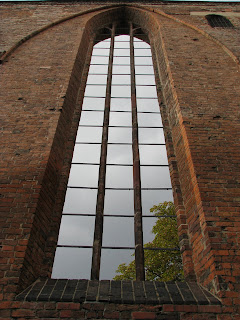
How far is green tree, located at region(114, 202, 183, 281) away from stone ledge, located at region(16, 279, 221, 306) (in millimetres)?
623

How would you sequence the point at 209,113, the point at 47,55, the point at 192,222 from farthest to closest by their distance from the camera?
the point at 47,55
the point at 209,113
the point at 192,222

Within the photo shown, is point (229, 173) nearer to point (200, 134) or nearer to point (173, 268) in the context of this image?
point (200, 134)

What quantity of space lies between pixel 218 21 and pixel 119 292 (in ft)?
28.6

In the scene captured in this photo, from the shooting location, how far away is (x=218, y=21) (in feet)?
28.3

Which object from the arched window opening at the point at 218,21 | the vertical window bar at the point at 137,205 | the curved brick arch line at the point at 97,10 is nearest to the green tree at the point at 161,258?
the vertical window bar at the point at 137,205

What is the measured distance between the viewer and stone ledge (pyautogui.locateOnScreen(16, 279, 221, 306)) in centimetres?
268

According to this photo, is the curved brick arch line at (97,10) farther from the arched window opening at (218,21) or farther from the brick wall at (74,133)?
the arched window opening at (218,21)

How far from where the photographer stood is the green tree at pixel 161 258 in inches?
146

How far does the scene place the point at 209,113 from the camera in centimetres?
476

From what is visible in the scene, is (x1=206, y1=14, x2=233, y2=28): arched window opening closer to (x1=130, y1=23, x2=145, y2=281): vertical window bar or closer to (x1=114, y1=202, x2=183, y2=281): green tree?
(x1=130, y1=23, x2=145, y2=281): vertical window bar

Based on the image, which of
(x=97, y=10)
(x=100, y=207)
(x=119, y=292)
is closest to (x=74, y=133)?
(x=100, y=207)

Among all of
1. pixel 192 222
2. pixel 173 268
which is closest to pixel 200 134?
pixel 192 222

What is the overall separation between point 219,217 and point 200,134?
153cm

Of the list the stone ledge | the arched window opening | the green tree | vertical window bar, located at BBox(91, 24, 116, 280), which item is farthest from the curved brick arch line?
the stone ledge
